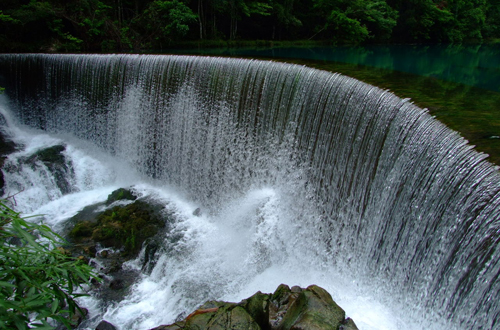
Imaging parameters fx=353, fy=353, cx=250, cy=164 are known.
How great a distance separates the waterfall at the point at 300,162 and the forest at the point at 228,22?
314 cm

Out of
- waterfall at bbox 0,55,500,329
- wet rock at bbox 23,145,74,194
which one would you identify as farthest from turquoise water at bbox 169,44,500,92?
wet rock at bbox 23,145,74,194

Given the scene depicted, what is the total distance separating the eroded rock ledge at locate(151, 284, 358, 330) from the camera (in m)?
4.07

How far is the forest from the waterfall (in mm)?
3137

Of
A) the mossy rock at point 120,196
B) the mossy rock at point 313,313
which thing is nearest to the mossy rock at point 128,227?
the mossy rock at point 120,196

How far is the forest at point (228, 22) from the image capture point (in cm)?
1309

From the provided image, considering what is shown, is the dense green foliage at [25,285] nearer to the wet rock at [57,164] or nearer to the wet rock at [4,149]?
the wet rock at [57,164]

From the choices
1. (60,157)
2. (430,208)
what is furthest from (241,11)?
(430,208)

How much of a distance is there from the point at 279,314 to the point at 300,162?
3.00 metres

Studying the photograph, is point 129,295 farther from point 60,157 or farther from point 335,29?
point 335,29

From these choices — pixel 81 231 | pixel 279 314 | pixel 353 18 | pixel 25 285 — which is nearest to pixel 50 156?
pixel 81 231

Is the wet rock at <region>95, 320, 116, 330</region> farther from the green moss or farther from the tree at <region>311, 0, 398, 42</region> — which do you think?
the tree at <region>311, 0, 398, 42</region>

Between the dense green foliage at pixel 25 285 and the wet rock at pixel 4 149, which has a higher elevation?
the dense green foliage at pixel 25 285

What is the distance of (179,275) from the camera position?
6.39m

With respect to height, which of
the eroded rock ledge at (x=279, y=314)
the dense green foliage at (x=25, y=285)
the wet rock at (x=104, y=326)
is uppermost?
the dense green foliage at (x=25, y=285)
